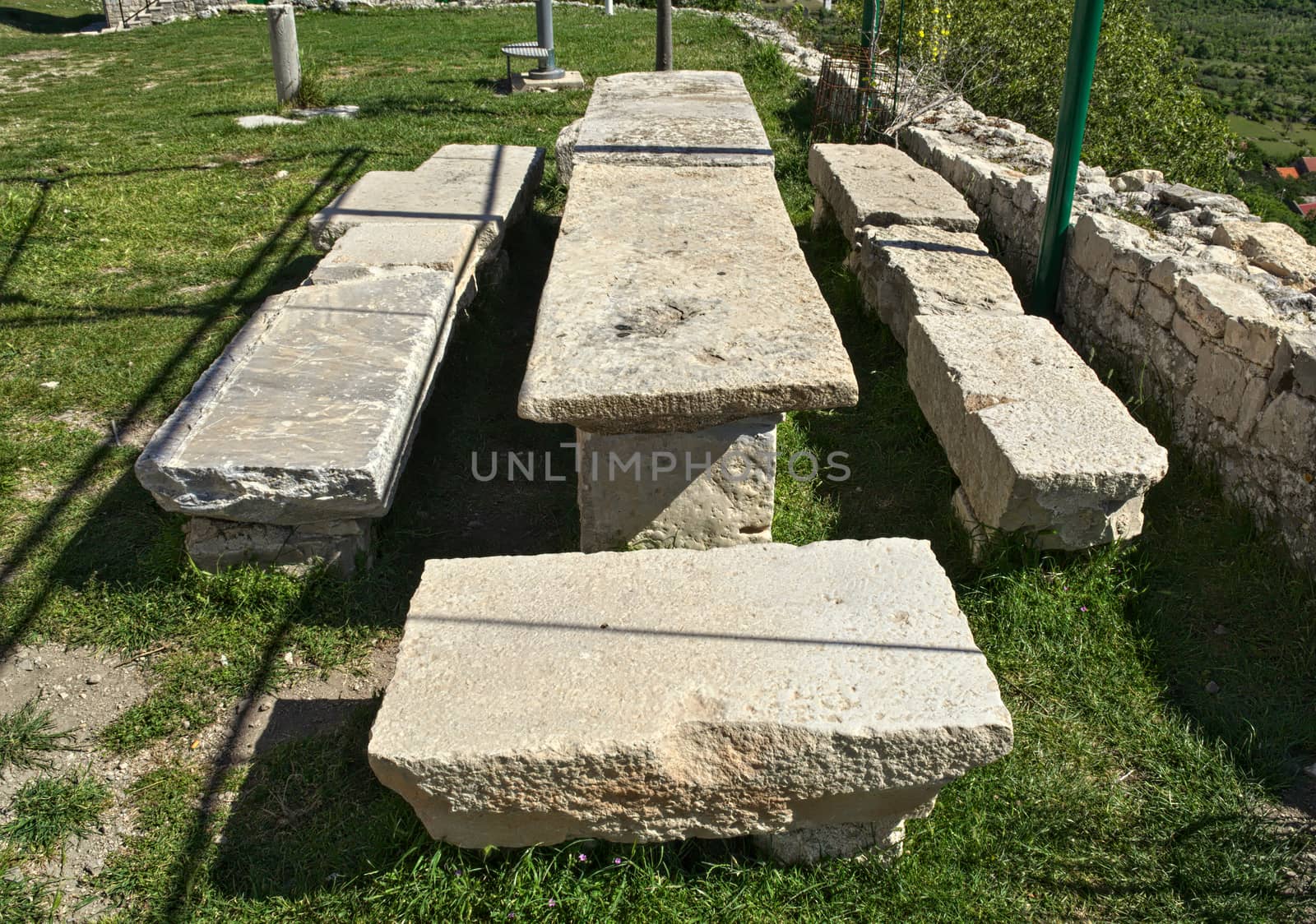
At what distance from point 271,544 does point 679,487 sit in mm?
1294

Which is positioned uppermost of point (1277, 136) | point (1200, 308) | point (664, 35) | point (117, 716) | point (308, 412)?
point (664, 35)

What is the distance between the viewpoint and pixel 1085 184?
5352 mm

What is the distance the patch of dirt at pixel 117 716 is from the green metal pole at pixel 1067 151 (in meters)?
3.39

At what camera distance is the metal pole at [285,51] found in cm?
848

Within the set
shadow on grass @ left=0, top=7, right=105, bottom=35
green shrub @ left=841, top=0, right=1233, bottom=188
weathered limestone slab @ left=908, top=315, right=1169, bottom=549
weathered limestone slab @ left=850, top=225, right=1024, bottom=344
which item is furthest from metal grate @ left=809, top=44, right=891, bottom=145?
shadow on grass @ left=0, top=7, right=105, bottom=35

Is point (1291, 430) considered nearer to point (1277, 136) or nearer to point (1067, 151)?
point (1067, 151)

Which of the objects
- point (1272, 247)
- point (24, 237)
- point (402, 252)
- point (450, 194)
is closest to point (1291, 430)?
point (1272, 247)

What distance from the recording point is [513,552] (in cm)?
355

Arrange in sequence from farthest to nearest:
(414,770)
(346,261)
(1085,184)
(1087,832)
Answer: (1085,184), (346,261), (1087,832), (414,770)

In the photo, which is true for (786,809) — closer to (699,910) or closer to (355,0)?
(699,910)

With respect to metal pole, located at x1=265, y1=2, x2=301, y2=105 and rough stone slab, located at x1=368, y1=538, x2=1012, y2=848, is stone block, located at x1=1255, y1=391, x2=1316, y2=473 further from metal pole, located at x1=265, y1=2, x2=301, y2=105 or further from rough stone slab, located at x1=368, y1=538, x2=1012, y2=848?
metal pole, located at x1=265, y1=2, x2=301, y2=105

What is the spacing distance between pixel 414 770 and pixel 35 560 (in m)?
2.05

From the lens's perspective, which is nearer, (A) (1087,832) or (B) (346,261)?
(A) (1087,832)

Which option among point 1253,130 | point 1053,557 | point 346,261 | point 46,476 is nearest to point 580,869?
point 1053,557
